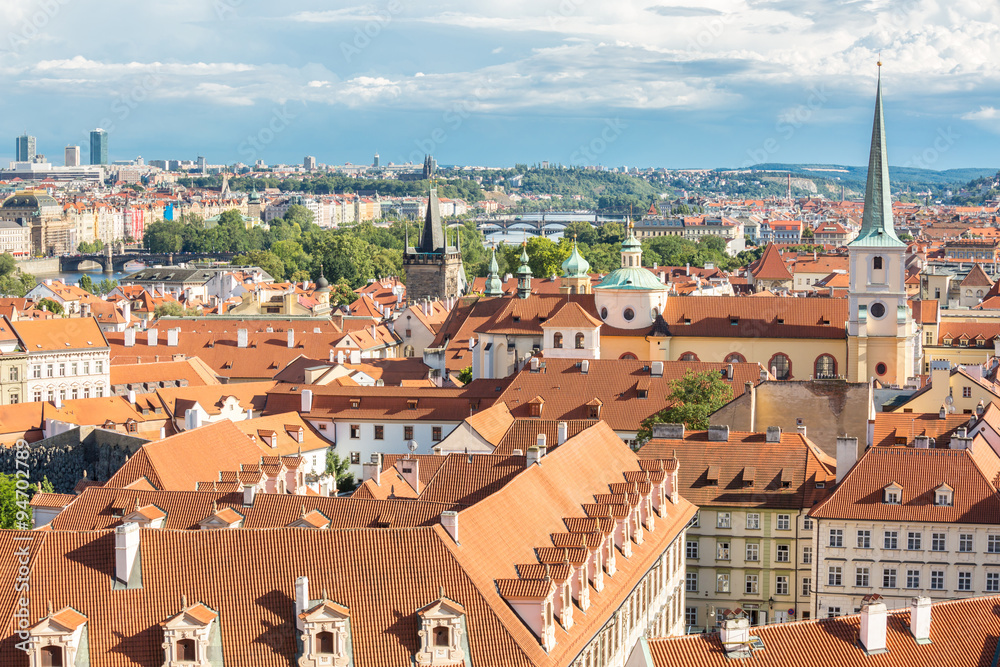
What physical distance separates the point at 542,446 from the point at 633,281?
115 ft

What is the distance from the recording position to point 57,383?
84.3 m

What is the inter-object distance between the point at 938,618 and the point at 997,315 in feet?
259

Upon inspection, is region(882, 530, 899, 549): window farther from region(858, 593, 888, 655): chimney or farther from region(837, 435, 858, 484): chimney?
region(858, 593, 888, 655): chimney

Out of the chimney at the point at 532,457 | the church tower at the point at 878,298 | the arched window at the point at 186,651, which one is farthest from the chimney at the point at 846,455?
the church tower at the point at 878,298

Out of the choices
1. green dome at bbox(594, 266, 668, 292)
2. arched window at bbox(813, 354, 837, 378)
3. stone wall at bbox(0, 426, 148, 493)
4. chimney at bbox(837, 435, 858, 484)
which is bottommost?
stone wall at bbox(0, 426, 148, 493)

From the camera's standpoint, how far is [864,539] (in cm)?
4016

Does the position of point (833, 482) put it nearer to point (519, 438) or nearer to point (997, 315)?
point (519, 438)

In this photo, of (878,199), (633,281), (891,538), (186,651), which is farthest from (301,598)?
(878,199)

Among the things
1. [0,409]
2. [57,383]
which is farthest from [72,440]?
[57,383]

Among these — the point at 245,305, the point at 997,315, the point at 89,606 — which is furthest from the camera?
the point at 245,305

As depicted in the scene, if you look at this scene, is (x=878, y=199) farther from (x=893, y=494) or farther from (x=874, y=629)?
(x=874, y=629)

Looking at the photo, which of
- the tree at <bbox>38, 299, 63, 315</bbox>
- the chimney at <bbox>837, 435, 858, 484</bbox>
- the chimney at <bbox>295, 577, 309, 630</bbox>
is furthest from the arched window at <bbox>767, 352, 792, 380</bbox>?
the tree at <bbox>38, 299, 63, 315</bbox>

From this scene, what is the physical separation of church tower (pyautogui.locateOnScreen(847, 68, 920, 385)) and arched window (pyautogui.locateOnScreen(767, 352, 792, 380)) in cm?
275

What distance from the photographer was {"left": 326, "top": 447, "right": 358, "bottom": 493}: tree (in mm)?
58125
